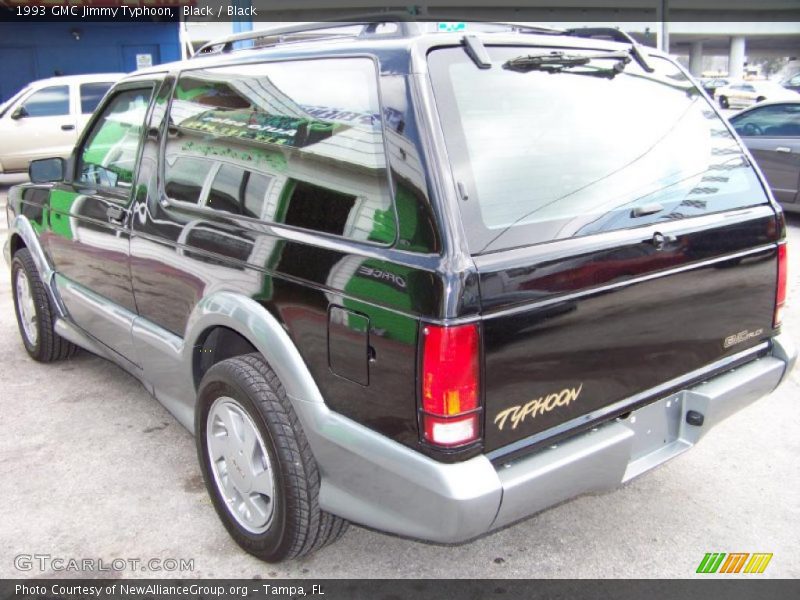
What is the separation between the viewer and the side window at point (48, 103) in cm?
1239

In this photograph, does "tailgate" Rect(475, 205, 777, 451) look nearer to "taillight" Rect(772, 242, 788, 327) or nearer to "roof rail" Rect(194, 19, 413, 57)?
"taillight" Rect(772, 242, 788, 327)

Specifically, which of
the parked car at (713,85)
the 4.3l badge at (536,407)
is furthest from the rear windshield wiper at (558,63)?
the parked car at (713,85)

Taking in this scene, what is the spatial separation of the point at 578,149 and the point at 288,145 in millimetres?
972

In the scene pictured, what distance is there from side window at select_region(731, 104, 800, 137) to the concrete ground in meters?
5.87

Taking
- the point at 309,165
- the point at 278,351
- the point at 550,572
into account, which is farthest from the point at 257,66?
the point at 550,572

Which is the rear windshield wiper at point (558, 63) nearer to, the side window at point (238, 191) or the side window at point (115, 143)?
the side window at point (238, 191)

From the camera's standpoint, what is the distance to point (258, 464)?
2.64m

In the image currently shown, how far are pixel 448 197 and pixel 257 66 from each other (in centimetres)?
115

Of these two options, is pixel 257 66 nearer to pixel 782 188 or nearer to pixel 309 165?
pixel 309 165

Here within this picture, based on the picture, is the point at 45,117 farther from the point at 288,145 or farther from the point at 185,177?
the point at 288,145

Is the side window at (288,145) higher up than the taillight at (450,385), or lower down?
higher up

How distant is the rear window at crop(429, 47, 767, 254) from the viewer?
85.3 inches

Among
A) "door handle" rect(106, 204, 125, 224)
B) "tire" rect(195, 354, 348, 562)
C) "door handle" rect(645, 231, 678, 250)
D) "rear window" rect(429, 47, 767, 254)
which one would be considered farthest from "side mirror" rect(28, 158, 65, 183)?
"door handle" rect(645, 231, 678, 250)

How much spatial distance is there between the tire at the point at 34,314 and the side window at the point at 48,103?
8.94 meters
